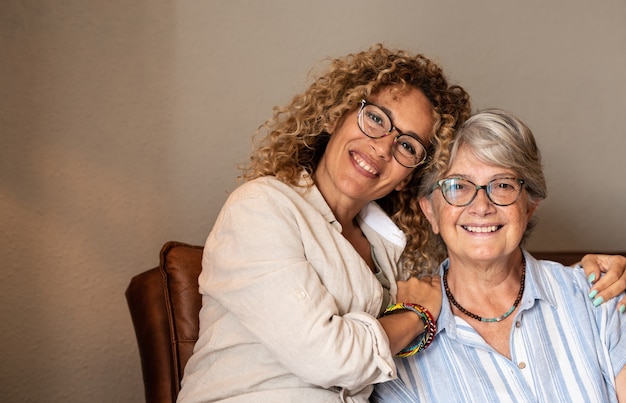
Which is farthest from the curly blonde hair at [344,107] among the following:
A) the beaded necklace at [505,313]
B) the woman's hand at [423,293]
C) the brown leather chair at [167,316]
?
the brown leather chair at [167,316]

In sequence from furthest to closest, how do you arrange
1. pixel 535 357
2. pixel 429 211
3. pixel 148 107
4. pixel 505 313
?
pixel 148 107 < pixel 429 211 < pixel 505 313 < pixel 535 357

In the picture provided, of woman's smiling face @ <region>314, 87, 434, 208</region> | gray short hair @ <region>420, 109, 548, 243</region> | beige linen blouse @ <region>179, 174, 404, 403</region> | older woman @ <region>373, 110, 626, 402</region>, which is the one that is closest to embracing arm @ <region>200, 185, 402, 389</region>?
beige linen blouse @ <region>179, 174, 404, 403</region>

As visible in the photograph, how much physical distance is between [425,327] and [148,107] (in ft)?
4.38

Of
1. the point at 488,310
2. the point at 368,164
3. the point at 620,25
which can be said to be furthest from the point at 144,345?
the point at 620,25

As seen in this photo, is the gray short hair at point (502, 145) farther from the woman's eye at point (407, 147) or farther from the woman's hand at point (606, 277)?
the woman's hand at point (606, 277)

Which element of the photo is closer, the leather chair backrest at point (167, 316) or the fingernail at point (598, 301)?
the fingernail at point (598, 301)

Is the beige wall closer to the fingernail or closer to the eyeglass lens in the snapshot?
the eyeglass lens

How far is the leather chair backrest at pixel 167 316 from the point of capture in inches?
84.7

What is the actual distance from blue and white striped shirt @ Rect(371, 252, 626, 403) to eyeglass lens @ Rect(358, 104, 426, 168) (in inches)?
17.2

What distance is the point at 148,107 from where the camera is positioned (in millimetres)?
2654

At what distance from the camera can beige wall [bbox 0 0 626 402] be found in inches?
97.4

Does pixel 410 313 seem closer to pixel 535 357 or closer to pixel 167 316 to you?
pixel 535 357

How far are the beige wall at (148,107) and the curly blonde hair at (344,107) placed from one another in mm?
605

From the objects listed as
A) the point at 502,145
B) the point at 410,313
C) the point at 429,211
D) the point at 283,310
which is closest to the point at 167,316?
the point at 283,310
